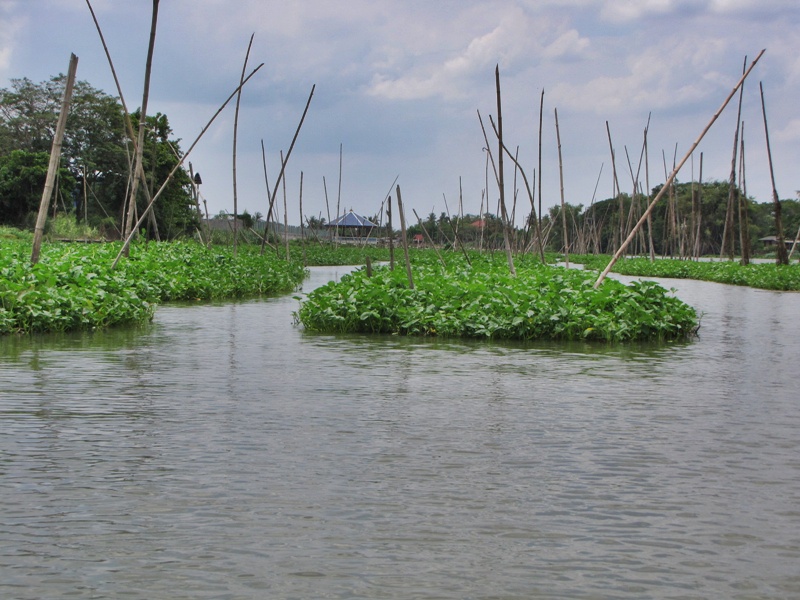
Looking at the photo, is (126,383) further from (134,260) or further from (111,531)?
(134,260)

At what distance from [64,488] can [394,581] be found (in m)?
1.74

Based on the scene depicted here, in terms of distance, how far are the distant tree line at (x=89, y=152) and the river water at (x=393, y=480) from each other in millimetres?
33176

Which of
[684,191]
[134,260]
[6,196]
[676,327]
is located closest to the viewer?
[676,327]

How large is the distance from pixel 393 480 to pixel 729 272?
1025 inches

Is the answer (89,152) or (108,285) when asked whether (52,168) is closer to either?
(108,285)

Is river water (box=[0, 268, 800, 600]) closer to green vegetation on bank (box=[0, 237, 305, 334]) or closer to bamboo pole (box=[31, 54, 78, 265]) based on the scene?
green vegetation on bank (box=[0, 237, 305, 334])

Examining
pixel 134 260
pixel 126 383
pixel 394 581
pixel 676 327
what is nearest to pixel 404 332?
pixel 676 327

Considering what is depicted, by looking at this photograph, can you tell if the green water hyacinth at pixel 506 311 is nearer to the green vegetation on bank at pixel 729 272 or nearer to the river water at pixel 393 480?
the river water at pixel 393 480

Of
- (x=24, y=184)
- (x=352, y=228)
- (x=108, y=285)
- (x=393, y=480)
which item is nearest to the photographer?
(x=393, y=480)

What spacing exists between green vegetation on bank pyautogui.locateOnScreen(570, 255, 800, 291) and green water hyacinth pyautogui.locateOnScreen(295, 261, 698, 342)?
44.6 ft

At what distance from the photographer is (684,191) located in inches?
2744

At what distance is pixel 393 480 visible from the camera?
425 centimetres

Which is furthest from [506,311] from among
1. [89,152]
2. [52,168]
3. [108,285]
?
[89,152]

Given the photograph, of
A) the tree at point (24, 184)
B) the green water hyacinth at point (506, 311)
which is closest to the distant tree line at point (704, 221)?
the tree at point (24, 184)
